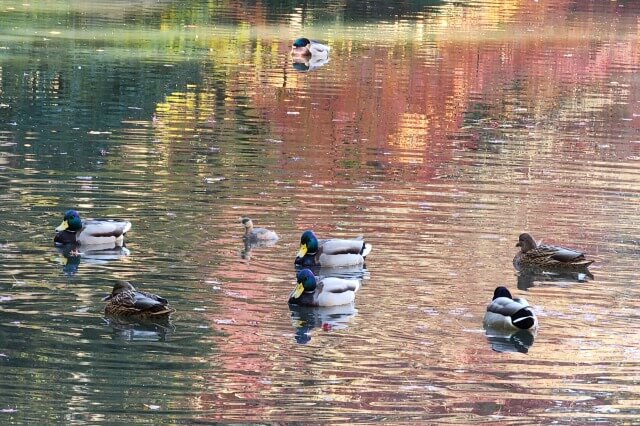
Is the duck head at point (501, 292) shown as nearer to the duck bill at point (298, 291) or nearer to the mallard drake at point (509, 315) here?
the mallard drake at point (509, 315)

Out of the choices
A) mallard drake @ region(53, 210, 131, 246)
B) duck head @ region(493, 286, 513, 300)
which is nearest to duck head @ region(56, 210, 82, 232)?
mallard drake @ region(53, 210, 131, 246)

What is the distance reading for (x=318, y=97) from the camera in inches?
1293

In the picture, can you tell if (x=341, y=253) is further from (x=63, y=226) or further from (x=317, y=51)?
(x=317, y=51)

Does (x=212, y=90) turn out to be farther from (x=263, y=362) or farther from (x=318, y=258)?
(x=263, y=362)

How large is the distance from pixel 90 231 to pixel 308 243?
8.45 ft

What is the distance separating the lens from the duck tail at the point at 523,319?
13992 millimetres

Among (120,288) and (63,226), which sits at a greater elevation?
(120,288)

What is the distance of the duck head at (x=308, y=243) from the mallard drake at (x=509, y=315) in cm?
285

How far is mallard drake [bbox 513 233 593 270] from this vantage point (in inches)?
667

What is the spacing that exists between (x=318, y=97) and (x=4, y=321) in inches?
770

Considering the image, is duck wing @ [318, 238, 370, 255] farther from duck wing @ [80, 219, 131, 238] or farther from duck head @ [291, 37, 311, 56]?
duck head @ [291, 37, 311, 56]

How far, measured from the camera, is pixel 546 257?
56.0 feet

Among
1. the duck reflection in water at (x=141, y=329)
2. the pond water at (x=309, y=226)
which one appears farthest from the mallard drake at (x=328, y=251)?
the duck reflection in water at (x=141, y=329)

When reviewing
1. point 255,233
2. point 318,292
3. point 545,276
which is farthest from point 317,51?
point 318,292
